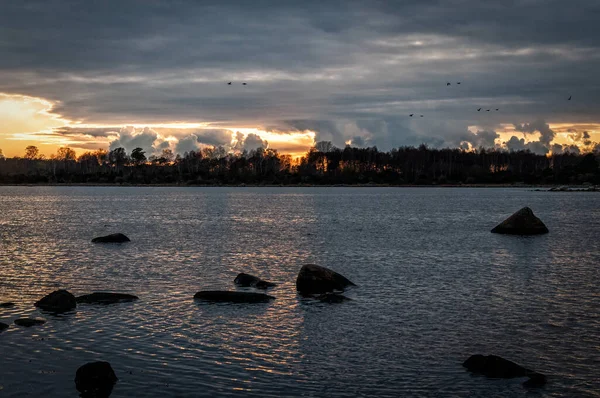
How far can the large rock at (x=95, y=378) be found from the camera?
1733cm

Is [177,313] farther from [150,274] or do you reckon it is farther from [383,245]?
[383,245]

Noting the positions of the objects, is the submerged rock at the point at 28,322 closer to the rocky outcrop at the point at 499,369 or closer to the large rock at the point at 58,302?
the large rock at the point at 58,302

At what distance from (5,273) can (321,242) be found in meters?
31.5

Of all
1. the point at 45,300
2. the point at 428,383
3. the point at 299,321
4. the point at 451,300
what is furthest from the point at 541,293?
the point at 45,300

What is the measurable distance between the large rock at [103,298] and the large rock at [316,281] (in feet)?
28.2

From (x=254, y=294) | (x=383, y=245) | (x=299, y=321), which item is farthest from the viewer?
(x=383, y=245)

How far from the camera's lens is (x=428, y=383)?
18.1 m

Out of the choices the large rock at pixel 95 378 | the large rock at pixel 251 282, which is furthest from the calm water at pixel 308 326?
the large rock at pixel 251 282

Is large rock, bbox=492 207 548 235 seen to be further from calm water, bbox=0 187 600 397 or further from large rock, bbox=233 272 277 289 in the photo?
large rock, bbox=233 272 277 289

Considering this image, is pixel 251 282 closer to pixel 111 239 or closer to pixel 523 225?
pixel 111 239

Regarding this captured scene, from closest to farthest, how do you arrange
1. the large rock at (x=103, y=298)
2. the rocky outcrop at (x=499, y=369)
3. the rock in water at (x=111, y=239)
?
1. the rocky outcrop at (x=499, y=369)
2. the large rock at (x=103, y=298)
3. the rock in water at (x=111, y=239)

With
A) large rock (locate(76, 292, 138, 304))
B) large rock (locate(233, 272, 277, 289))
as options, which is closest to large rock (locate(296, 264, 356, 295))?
large rock (locate(233, 272, 277, 289))

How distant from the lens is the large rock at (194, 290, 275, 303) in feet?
96.1

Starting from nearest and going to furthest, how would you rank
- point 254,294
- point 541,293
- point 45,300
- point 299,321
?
point 299,321
point 45,300
point 254,294
point 541,293
